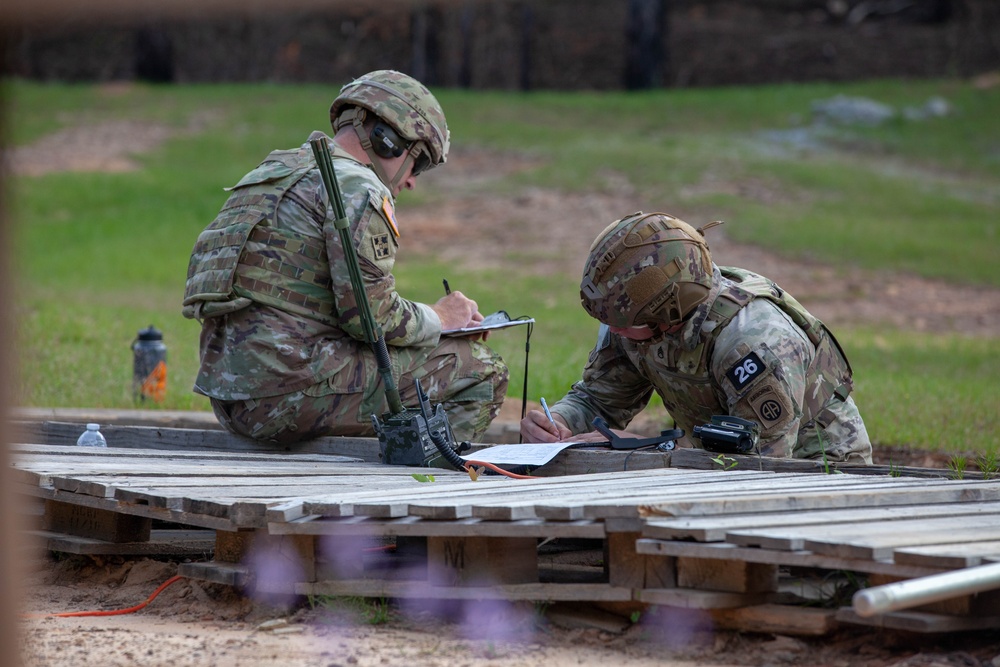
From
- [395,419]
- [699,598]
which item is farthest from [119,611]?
[699,598]

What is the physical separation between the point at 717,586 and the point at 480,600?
2.33ft

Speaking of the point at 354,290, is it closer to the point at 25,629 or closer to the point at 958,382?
the point at 25,629

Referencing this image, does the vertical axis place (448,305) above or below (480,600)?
above

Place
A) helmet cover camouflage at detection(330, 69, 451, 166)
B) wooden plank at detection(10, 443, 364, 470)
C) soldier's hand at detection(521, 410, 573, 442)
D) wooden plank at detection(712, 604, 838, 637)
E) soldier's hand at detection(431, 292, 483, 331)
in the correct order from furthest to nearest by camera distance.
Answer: soldier's hand at detection(431, 292, 483, 331), helmet cover camouflage at detection(330, 69, 451, 166), soldier's hand at detection(521, 410, 573, 442), wooden plank at detection(10, 443, 364, 470), wooden plank at detection(712, 604, 838, 637)

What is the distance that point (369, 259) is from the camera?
5098 millimetres

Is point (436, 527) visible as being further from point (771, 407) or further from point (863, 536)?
Answer: point (771, 407)

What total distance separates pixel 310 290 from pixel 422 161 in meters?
0.95

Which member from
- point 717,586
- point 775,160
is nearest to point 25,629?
point 717,586

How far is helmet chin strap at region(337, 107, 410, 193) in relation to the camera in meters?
5.50

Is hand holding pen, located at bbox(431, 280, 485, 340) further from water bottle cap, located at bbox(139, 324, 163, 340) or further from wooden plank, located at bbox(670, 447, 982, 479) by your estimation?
water bottle cap, located at bbox(139, 324, 163, 340)

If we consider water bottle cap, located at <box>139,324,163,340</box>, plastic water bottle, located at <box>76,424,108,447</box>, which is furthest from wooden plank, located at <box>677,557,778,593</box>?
water bottle cap, located at <box>139,324,163,340</box>

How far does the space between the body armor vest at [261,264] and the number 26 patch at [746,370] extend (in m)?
1.72

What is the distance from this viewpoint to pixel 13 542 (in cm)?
169

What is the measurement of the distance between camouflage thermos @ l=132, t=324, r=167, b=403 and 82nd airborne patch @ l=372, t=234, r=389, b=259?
10.8 ft
